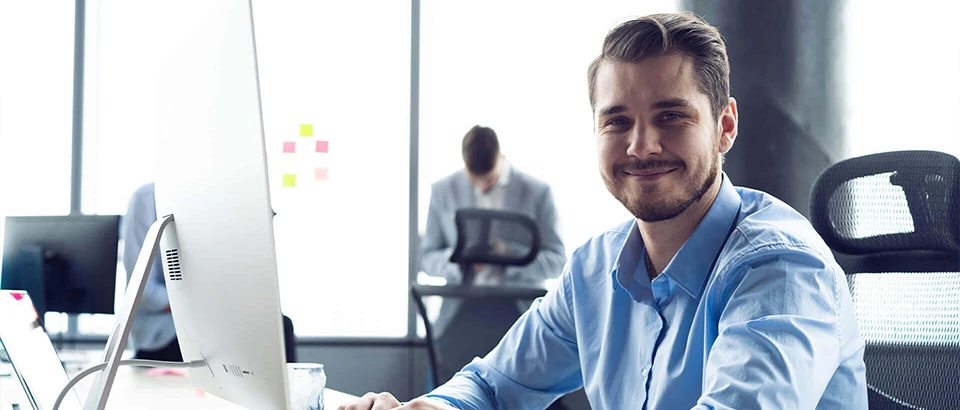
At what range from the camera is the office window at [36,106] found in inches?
177

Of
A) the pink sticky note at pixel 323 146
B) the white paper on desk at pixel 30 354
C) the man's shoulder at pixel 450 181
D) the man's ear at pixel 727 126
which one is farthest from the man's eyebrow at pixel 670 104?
the pink sticky note at pixel 323 146

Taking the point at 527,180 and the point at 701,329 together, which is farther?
the point at 527,180

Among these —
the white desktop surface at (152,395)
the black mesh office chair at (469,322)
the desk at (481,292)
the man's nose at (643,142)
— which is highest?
the man's nose at (643,142)

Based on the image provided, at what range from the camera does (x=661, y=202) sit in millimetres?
1285

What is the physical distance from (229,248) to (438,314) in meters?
2.25

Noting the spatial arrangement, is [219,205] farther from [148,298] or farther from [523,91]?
[523,91]

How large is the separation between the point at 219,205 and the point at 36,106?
13.9 feet

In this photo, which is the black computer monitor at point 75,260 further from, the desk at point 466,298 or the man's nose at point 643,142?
the man's nose at point 643,142

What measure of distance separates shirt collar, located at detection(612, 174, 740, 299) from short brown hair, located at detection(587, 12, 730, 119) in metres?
0.14

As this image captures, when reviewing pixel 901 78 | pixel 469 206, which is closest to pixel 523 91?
pixel 469 206

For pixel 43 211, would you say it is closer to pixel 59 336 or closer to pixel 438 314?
pixel 59 336

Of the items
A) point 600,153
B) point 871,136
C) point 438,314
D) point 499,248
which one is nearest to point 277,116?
point 499,248

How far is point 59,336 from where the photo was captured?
9.39 feet

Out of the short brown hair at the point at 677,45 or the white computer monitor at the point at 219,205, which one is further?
the short brown hair at the point at 677,45
